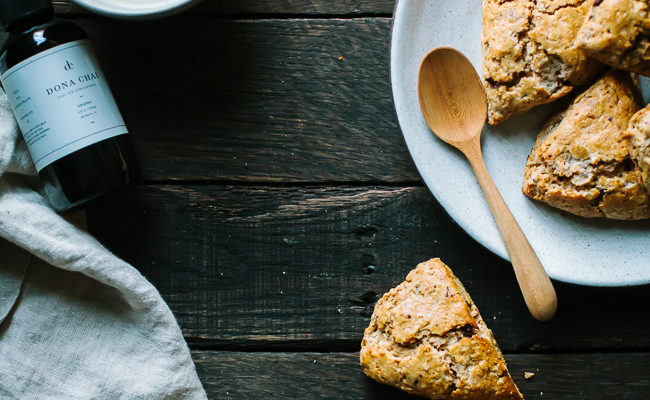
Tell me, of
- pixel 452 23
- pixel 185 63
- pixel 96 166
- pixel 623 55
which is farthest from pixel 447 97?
Result: pixel 96 166

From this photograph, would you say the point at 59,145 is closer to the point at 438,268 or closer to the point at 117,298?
the point at 117,298

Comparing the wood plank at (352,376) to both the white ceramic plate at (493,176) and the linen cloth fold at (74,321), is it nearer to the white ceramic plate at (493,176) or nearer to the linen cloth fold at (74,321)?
the linen cloth fold at (74,321)

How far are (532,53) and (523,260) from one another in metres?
0.35

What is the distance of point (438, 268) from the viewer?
1.07 meters

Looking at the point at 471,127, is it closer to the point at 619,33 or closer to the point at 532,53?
the point at 532,53

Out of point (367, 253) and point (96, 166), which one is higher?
point (96, 166)

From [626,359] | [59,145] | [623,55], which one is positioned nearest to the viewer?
[623,55]

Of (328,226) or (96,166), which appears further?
(328,226)

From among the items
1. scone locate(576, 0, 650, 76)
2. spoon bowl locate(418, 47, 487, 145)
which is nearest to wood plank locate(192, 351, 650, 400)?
spoon bowl locate(418, 47, 487, 145)

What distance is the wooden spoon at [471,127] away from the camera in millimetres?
1062

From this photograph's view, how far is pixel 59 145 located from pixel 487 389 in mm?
821

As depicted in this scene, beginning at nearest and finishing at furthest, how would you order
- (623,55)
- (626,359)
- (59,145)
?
1. (623,55)
2. (59,145)
3. (626,359)

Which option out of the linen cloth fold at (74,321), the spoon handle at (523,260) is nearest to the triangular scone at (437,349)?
the spoon handle at (523,260)

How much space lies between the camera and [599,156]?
98 cm
